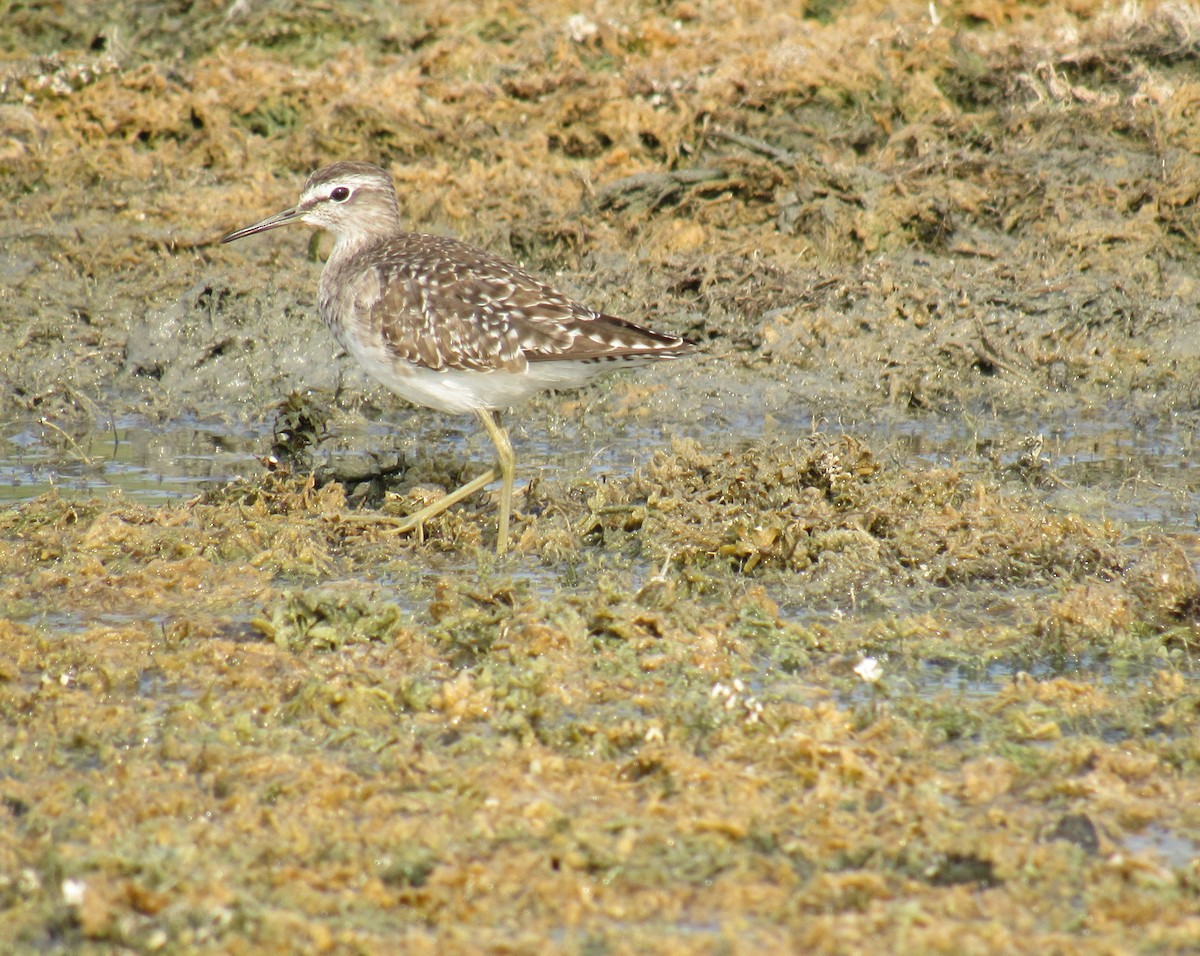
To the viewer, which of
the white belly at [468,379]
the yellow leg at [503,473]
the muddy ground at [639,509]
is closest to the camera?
the muddy ground at [639,509]

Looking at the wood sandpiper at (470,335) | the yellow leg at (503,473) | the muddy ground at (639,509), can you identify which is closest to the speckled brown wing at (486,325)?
the wood sandpiper at (470,335)

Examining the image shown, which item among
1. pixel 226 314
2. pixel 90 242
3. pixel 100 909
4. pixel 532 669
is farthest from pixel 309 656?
pixel 90 242

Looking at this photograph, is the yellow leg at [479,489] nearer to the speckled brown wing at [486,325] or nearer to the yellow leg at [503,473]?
the yellow leg at [503,473]

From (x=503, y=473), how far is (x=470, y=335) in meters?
0.69

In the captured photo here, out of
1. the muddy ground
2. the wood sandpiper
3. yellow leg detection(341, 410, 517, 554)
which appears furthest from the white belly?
the muddy ground

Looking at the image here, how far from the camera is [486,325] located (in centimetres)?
727

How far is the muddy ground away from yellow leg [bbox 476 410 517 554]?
125 millimetres

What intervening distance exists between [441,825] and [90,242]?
285 inches

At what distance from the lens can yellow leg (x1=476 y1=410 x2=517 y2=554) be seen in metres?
7.13

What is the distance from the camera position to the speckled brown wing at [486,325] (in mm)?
7215

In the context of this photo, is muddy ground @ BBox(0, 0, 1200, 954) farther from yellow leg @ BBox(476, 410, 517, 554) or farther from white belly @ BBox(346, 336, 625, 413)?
white belly @ BBox(346, 336, 625, 413)

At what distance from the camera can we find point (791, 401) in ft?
30.1

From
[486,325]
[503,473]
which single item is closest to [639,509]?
[503,473]

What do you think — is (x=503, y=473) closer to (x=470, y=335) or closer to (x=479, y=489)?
(x=479, y=489)
